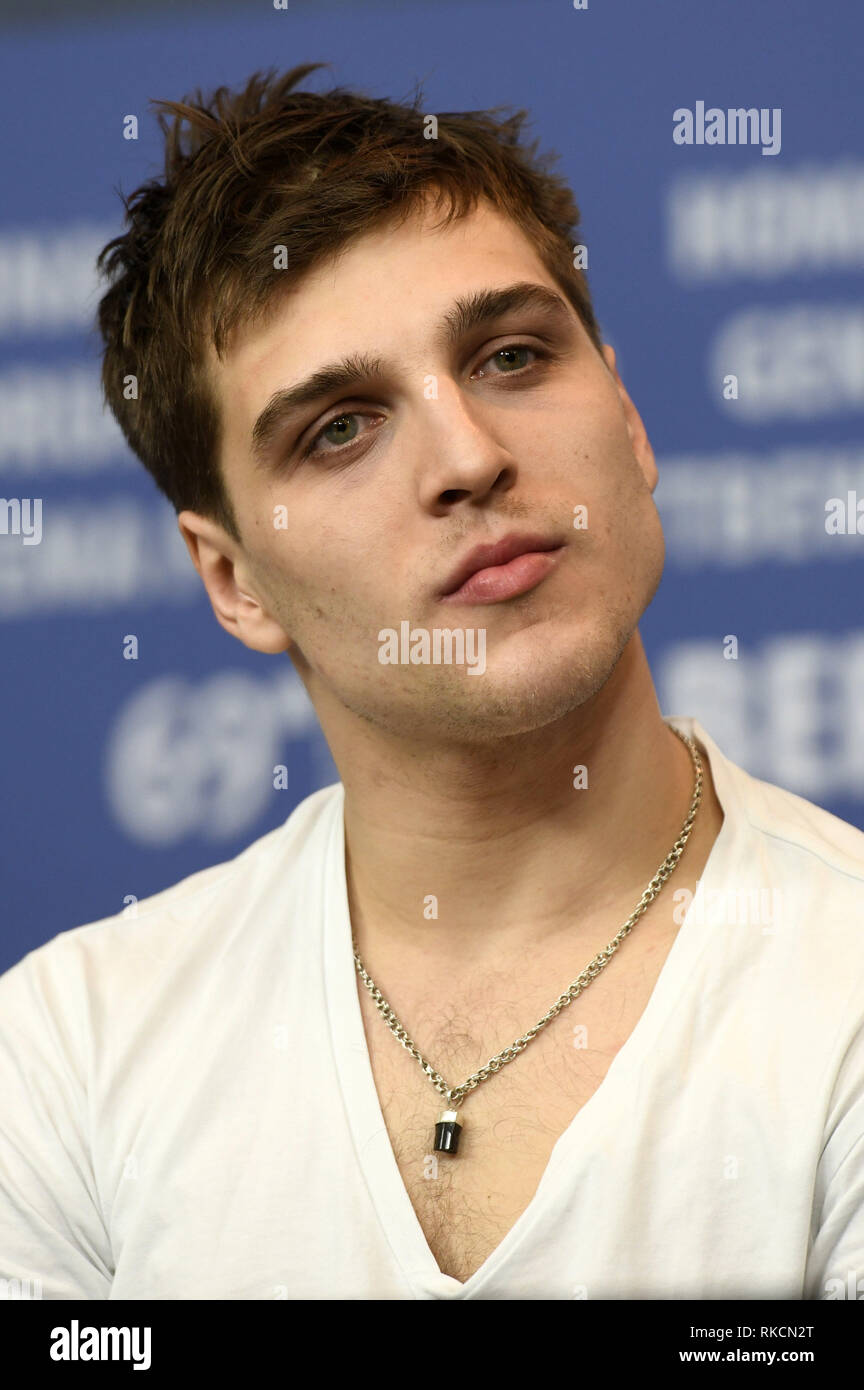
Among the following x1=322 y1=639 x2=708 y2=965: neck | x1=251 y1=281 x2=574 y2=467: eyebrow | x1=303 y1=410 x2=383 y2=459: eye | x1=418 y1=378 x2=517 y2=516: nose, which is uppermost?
x1=251 y1=281 x2=574 y2=467: eyebrow

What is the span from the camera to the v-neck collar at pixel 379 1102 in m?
1.52

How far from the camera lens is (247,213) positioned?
180 cm

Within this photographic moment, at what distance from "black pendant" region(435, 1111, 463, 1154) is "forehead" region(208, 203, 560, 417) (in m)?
0.85

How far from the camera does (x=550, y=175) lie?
2131 millimetres

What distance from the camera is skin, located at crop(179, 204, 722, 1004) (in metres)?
1.59

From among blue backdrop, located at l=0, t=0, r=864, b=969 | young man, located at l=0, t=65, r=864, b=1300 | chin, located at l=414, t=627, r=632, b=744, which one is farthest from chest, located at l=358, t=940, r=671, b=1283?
blue backdrop, located at l=0, t=0, r=864, b=969

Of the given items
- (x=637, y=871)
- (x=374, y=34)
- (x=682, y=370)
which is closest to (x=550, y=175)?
(x=682, y=370)

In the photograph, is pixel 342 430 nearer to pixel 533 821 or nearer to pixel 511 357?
pixel 511 357

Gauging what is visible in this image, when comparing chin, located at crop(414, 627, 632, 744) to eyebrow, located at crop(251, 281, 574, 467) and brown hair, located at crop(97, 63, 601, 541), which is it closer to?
eyebrow, located at crop(251, 281, 574, 467)

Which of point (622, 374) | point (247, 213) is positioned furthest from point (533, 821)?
point (622, 374)

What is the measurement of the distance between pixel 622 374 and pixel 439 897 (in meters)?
1.21

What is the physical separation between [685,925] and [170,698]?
1.41 metres

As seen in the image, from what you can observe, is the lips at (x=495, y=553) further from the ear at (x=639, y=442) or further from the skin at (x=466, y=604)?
the ear at (x=639, y=442)

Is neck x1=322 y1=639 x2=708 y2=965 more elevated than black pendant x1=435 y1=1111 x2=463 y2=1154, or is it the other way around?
neck x1=322 y1=639 x2=708 y2=965
